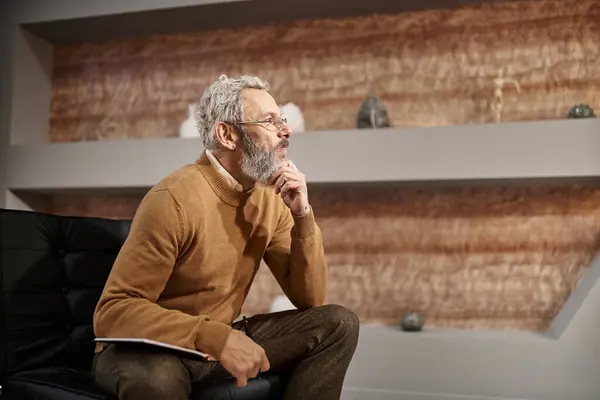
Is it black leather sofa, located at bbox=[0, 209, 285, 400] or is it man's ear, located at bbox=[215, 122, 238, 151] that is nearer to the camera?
black leather sofa, located at bbox=[0, 209, 285, 400]

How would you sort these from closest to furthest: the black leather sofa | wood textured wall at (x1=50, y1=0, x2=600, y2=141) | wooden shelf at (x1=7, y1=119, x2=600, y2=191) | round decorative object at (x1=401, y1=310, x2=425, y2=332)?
the black leather sofa < wooden shelf at (x1=7, y1=119, x2=600, y2=191) < round decorative object at (x1=401, y1=310, x2=425, y2=332) < wood textured wall at (x1=50, y1=0, x2=600, y2=141)

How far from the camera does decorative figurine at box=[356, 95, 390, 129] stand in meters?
2.66

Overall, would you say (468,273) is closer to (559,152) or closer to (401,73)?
(559,152)

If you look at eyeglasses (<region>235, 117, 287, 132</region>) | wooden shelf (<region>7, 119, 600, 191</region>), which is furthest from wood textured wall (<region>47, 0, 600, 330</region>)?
eyeglasses (<region>235, 117, 287, 132</region>)

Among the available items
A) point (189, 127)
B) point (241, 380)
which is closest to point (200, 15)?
point (189, 127)

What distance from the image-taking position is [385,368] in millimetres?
2504

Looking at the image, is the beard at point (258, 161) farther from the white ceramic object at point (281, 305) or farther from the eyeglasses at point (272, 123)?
the white ceramic object at point (281, 305)

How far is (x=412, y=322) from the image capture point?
2.57 m

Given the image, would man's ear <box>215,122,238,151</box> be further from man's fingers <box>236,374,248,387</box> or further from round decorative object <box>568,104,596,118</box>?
round decorative object <box>568,104,596,118</box>

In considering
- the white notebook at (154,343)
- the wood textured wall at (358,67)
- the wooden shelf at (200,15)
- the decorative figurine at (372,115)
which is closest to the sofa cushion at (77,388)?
the white notebook at (154,343)

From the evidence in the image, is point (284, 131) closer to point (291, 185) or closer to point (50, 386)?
point (291, 185)

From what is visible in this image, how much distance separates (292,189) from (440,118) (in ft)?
4.53

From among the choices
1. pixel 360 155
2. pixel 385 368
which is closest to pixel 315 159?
pixel 360 155

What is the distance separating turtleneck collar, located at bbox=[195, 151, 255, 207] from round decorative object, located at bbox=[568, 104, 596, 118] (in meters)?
1.55
